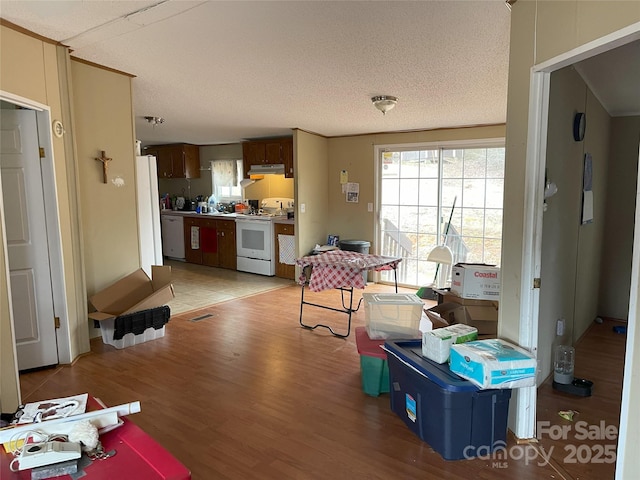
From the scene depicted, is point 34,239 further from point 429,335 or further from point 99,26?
point 429,335

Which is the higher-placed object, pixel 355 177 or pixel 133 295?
pixel 355 177

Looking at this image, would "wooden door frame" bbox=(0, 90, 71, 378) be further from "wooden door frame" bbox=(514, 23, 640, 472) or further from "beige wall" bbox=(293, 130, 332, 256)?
"beige wall" bbox=(293, 130, 332, 256)

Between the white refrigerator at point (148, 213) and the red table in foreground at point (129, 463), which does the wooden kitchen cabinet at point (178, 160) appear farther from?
the red table in foreground at point (129, 463)

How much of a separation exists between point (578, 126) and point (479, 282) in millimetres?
1300

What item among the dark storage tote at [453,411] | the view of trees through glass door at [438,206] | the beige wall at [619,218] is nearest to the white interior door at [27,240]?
the dark storage tote at [453,411]

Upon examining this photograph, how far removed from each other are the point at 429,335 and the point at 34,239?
9.11 ft

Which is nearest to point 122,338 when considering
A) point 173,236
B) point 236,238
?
point 236,238

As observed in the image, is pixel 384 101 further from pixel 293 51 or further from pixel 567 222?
pixel 567 222

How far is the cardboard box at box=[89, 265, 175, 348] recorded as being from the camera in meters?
Answer: 3.51

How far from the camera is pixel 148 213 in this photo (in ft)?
14.3

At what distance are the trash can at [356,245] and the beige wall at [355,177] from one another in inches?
6.7

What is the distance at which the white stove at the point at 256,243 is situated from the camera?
6488 millimetres

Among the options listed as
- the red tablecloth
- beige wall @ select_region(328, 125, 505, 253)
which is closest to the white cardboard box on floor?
the red tablecloth

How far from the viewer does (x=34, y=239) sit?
3012 millimetres
